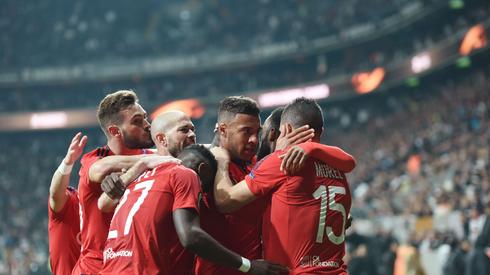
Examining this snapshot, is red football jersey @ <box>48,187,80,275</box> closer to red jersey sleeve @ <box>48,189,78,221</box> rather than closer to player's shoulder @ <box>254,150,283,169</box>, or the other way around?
red jersey sleeve @ <box>48,189,78,221</box>

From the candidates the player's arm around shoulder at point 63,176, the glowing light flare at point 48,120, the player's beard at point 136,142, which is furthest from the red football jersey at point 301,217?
the glowing light flare at point 48,120

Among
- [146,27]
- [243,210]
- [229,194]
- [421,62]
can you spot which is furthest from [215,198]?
[146,27]

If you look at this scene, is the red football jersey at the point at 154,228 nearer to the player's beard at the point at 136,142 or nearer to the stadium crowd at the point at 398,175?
the player's beard at the point at 136,142

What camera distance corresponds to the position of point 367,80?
3575 centimetres

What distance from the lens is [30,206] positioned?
3612cm

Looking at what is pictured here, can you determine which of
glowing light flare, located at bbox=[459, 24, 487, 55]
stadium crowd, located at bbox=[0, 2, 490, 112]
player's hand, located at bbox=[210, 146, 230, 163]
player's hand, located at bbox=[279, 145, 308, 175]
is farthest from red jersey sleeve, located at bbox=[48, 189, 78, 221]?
stadium crowd, located at bbox=[0, 2, 490, 112]

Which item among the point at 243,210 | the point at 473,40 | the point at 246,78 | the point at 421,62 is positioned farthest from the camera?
the point at 246,78

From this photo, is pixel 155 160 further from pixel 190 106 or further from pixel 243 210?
Result: pixel 190 106

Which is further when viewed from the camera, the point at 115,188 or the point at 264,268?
the point at 115,188

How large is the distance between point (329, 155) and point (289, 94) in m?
35.1

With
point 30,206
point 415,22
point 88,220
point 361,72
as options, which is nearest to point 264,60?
point 361,72

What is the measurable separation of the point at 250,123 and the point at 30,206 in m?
33.9

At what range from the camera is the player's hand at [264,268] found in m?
4.07

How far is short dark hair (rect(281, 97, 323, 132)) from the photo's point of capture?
450 centimetres
